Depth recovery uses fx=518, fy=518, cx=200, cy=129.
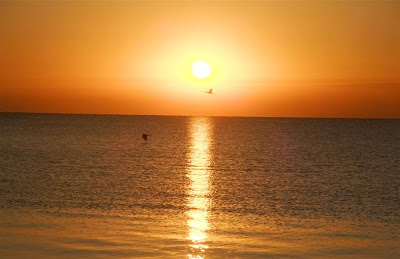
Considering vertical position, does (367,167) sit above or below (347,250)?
above

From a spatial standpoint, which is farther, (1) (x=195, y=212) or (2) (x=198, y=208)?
(2) (x=198, y=208)

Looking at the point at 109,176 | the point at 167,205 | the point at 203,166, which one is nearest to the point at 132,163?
the point at 203,166

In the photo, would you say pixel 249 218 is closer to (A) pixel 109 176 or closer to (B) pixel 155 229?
(B) pixel 155 229

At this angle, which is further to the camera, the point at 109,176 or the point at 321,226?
the point at 109,176

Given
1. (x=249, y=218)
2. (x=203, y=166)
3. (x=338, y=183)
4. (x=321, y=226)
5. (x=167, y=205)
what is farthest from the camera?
(x=203, y=166)

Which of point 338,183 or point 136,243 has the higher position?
point 338,183

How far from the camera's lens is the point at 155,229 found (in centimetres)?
1839

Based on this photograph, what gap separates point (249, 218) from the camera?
70.3 feet

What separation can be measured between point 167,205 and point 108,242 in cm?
823

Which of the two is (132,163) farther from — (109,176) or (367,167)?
(367,167)

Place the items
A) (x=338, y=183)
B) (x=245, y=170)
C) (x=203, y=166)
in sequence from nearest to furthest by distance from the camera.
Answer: (x=338, y=183), (x=245, y=170), (x=203, y=166)

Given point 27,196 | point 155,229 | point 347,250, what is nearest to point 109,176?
point 27,196

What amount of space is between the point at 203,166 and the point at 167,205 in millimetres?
22358

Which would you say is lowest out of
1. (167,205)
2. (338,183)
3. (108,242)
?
(108,242)
